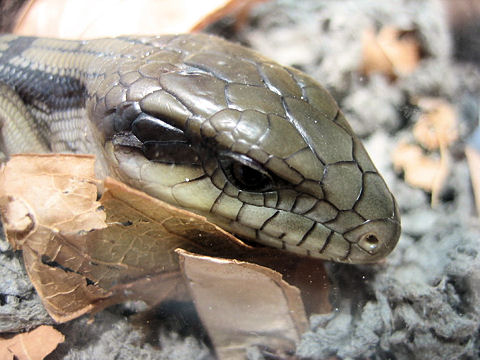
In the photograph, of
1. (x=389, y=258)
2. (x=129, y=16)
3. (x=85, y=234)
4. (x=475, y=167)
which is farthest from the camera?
(x=129, y=16)

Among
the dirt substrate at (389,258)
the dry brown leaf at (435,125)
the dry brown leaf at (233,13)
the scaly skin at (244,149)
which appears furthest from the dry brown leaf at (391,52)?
the scaly skin at (244,149)

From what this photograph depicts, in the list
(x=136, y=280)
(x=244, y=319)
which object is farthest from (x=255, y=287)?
(x=136, y=280)

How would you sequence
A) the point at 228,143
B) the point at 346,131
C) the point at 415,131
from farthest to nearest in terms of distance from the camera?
the point at 415,131 → the point at 346,131 → the point at 228,143

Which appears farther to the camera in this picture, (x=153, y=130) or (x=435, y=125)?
(x=435, y=125)

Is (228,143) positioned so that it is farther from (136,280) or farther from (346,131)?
(136,280)

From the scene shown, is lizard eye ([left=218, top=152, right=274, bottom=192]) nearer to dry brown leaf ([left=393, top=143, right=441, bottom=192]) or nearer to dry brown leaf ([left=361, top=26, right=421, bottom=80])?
dry brown leaf ([left=393, top=143, right=441, bottom=192])

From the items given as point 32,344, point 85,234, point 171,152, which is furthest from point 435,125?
point 32,344

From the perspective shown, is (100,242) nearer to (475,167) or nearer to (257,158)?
(257,158)
